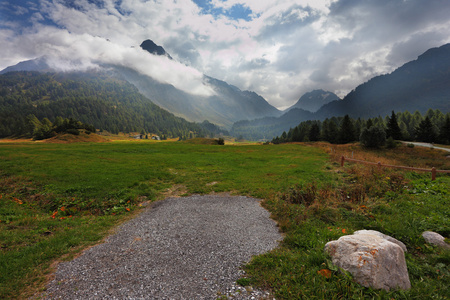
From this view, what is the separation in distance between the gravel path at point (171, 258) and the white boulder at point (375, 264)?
2.72m

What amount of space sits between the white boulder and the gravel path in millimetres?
2719

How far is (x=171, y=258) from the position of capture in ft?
22.4

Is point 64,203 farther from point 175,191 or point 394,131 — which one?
point 394,131

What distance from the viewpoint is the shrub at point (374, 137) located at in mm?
56406

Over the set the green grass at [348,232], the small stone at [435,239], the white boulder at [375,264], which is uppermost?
the white boulder at [375,264]

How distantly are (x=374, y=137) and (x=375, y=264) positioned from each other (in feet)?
220

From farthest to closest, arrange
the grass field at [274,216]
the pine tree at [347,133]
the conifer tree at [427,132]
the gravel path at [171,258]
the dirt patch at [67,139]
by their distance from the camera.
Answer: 1. the pine tree at [347,133]
2. the dirt patch at [67,139]
3. the conifer tree at [427,132]
4. the grass field at [274,216]
5. the gravel path at [171,258]

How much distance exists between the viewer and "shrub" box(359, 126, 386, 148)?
185 feet

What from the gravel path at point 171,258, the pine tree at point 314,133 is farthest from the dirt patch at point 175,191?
the pine tree at point 314,133

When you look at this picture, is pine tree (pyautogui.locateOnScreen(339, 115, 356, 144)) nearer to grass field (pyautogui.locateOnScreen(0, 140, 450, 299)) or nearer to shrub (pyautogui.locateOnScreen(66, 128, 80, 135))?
grass field (pyautogui.locateOnScreen(0, 140, 450, 299))

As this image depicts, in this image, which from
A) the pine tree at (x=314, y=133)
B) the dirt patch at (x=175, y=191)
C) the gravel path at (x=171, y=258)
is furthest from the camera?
the pine tree at (x=314, y=133)

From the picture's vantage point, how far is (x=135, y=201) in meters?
13.5

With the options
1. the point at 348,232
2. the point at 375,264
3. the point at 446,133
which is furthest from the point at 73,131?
the point at 446,133

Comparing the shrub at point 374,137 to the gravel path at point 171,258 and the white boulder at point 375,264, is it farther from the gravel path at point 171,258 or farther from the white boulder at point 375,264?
the white boulder at point 375,264
